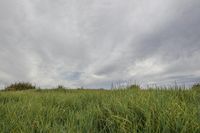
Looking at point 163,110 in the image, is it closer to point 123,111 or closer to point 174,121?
point 174,121

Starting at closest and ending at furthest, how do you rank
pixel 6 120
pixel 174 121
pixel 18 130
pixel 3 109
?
pixel 174 121
pixel 18 130
pixel 6 120
pixel 3 109

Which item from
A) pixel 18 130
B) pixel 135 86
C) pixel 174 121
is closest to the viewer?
pixel 174 121

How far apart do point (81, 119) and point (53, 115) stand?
77cm

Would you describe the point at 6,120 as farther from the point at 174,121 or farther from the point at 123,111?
the point at 174,121

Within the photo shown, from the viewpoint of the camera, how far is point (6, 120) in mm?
3098

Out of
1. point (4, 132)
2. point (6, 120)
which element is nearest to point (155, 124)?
point (4, 132)

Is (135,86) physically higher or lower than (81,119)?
higher

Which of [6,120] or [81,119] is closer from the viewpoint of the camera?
[81,119]

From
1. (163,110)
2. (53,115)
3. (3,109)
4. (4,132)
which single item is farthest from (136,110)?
(3,109)

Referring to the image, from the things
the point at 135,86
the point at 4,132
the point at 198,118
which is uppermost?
the point at 135,86

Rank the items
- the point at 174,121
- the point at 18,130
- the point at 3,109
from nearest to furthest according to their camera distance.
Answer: the point at 174,121 → the point at 18,130 → the point at 3,109

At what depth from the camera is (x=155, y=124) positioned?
232 cm

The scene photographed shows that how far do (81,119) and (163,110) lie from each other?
0.97m

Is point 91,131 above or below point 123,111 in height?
below
